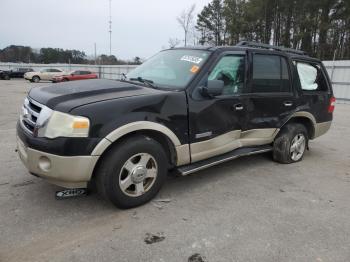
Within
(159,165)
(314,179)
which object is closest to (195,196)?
(159,165)

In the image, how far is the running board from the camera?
390 centimetres

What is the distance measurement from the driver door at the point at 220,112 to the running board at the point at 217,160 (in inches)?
2.7

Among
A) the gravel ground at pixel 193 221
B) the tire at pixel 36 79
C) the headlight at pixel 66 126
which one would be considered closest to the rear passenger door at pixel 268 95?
the gravel ground at pixel 193 221

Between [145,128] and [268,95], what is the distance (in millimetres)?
2274

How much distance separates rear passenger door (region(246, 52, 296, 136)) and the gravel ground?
2.46 feet

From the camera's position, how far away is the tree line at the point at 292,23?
96.4 feet

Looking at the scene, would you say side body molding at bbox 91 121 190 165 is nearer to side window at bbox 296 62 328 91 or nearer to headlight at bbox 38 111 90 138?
headlight at bbox 38 111 90 138

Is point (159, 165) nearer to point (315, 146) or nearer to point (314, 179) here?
point (314, 179)

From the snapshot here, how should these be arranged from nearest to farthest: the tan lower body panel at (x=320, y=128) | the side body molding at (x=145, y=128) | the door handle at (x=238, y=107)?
the side body molding at (x=145, y=128) → the door handle at (x=238, y=107) → the tan lower body panel at (x=320, y=128)

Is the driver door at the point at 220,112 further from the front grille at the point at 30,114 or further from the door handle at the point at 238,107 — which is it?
the front grille at the point at 30,114

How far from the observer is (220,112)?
164 inches

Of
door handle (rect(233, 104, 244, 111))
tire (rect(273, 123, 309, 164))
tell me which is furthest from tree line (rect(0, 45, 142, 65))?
door handle (rect(233, 104, 244, 111))

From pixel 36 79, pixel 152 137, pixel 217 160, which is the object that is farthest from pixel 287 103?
pixel 36 79

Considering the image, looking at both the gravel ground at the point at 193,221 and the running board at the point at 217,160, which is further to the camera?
the running board at the point at 217,160
